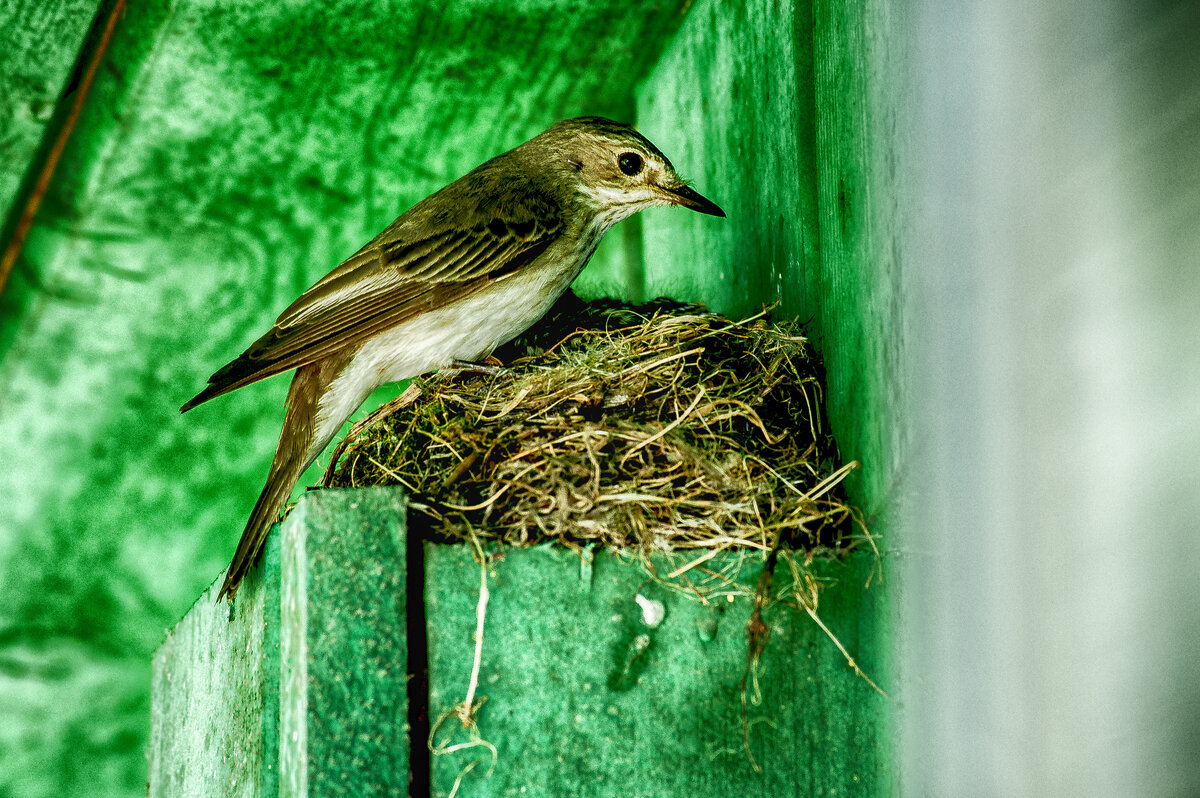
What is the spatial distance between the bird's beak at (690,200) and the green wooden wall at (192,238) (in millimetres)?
135

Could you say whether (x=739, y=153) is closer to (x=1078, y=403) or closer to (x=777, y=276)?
(x=777, y=276)

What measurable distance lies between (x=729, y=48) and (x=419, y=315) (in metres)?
Result: 1.45

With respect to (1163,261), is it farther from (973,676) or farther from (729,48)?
(729,48)

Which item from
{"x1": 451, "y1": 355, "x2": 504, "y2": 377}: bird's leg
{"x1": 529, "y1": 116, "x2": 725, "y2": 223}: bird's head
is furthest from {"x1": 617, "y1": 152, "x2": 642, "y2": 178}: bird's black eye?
{"x1": 451, "y1": 355, "x2": 504, "y2": 377}: bird's leg

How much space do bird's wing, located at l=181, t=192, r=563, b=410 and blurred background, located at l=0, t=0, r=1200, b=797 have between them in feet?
2.52

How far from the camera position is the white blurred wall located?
1249mm

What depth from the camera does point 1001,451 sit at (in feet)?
4.90

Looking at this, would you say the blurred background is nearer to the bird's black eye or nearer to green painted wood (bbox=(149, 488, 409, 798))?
the bird's black eye

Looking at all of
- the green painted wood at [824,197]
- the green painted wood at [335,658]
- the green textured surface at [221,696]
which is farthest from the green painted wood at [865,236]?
the green textured surface at [221,696]

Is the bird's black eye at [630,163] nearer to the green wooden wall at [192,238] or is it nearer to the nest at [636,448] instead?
the green wooden wall at [192,238]

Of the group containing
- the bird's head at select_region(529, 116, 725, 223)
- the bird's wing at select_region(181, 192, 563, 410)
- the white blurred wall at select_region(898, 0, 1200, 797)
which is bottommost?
the white blurred wall at select_region(898, 0, 1200, 797)

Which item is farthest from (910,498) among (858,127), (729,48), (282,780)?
(729,48)

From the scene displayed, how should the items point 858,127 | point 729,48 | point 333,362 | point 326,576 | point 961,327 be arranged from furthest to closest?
1. point 729,48
2. point 333,362
3. point 858,127
4. point 326,576
5. point 961,327

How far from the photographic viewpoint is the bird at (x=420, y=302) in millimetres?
3297
